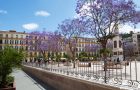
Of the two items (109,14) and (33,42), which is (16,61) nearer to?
(109,14)

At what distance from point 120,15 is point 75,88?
10143mm

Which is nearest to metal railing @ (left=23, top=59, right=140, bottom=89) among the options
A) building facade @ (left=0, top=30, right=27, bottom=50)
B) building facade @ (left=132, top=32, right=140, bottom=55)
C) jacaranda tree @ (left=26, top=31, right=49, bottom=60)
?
jacaranda tree @ (left=26, top=31, right=49, bottom=60)

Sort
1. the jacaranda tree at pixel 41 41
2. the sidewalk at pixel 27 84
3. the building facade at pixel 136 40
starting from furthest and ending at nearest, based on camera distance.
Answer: the building facade at pixel 136 40 < the jacaranda tree at pixel 41 41 < the sidewalk at pixel 27 84

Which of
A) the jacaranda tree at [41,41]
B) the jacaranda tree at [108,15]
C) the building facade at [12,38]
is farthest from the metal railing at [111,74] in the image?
the building facade at [12,38]

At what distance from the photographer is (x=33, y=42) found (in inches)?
2361

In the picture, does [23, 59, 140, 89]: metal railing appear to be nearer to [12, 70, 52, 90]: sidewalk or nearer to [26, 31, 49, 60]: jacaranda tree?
[12, 70, 52, 90]: sidewalk

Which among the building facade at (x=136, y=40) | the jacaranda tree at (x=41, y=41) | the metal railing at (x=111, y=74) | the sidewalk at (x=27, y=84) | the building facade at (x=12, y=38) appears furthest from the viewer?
the building facade at (x=136, y=40)

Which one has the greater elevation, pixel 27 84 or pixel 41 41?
pixel 41 41

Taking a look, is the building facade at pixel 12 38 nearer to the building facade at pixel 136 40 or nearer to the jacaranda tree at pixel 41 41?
the jacaranda tree at pixel 41 41

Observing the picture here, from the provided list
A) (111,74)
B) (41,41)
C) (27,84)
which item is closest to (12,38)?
(41,41)

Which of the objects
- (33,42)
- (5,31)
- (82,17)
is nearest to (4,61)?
(82,17)

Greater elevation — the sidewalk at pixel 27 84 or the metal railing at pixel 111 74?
the metal railing at pixel 111 74

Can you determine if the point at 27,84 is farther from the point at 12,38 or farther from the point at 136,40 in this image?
the point at 136,40

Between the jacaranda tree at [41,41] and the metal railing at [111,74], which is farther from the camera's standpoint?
the jacaranda tree at [41,41]
